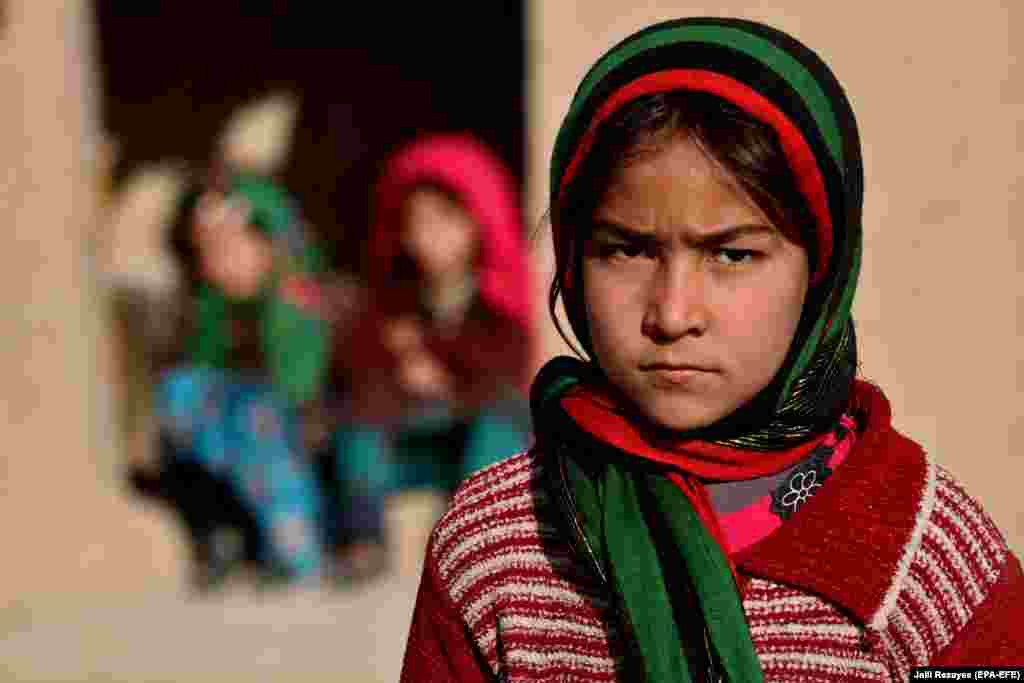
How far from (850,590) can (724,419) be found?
25 centimetres

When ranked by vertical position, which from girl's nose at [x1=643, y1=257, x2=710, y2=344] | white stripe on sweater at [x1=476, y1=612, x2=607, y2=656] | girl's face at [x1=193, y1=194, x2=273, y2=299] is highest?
girl's nose at [x1=643, y1=257, x2=710, y2=344]

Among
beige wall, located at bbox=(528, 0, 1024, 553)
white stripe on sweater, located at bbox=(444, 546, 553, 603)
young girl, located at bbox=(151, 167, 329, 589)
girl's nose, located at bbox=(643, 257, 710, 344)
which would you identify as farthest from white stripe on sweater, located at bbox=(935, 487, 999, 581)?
young girl, located at bbox=(151, 167, 329, 589)

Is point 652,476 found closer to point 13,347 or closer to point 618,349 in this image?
point 618,349

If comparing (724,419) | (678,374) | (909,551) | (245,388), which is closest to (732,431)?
(724,419)

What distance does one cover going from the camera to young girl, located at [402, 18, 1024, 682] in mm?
1541

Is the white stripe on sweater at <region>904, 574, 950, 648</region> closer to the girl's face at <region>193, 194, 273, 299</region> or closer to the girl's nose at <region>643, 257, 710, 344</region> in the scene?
Result: the girl's nose at <region>643, 257, 710, 344</region>

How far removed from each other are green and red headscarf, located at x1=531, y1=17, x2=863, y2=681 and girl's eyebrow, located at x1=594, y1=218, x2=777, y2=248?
0.08 metres

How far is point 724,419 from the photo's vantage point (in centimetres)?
163

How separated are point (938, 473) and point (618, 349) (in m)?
0.43

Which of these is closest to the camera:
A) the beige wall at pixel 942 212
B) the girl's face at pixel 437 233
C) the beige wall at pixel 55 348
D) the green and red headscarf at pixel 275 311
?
the beige wall at pixel 942 212

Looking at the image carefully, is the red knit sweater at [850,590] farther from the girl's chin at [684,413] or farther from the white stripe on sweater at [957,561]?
the girl's chin at [684,413]

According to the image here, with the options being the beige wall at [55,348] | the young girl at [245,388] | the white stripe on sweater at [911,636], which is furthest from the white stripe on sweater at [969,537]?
the beige wall at [55,348]

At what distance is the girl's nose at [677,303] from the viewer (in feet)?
4.98

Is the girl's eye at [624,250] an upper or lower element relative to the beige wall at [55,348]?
upper
